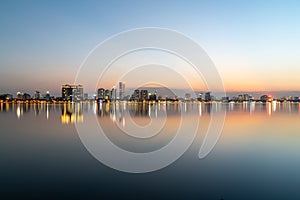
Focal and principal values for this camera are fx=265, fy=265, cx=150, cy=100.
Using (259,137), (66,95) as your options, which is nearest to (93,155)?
(259,137)

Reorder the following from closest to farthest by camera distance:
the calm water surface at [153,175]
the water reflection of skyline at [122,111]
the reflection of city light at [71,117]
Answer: the calm water surface at [153,175], the reflection of city light at [71,117], the water reflection of skyline at [122,111]

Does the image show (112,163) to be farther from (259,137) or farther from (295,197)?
(259,137)

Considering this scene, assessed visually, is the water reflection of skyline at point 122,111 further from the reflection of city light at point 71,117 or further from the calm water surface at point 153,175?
the calm water surface at point 153,175

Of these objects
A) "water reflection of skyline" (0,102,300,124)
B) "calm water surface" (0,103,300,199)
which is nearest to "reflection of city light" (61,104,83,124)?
"water reflection of skyline" (0,102,300,124)

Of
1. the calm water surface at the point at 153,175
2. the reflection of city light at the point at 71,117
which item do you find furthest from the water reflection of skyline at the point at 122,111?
the calm water surface at the point at 153,175

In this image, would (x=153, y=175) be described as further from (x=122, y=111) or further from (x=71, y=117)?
(x=122, y=111)

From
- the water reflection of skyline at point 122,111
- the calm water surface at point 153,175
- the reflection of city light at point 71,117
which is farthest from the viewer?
the water reflection of skyline at point 122,111

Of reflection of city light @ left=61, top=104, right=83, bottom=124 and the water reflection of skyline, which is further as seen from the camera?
the water reflection of skyline

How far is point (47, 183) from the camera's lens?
8398mm

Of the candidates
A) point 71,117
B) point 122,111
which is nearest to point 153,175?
point 71,117

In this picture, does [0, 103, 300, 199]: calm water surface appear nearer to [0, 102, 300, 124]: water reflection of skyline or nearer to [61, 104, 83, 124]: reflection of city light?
[61, 104, 83, 124]: reflection of city light

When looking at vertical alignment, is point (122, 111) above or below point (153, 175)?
above

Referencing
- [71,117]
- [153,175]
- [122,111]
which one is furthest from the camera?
[122,111]

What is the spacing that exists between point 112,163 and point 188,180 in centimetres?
354
